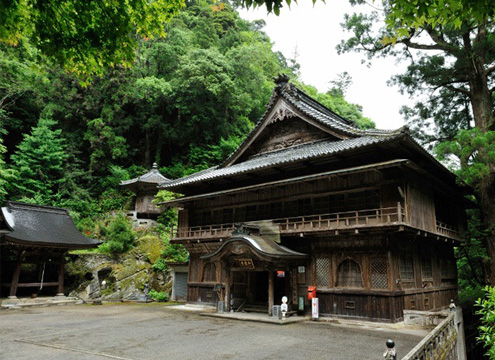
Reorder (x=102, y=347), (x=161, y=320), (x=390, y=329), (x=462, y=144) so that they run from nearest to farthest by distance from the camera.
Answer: (x=102, y=347)
(x=390, y=329)
(x=161, y=320)
(x=462, y=144)

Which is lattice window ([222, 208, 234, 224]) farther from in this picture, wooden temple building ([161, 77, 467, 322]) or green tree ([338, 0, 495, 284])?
green tree ([338, 0, 495, 284])

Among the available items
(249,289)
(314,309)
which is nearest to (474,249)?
(314,309)

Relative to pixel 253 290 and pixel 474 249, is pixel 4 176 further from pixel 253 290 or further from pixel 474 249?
pixel 474 249

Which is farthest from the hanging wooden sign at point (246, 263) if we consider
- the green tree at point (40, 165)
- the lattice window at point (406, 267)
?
the green tree at point (40, 165)

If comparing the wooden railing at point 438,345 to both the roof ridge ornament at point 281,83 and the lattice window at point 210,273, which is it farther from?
the roof ridge ornament at point 281,83

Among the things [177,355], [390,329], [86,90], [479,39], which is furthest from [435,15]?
[86,90]

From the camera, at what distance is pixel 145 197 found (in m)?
34.2

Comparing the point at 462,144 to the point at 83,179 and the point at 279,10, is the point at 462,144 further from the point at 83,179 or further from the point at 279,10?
the point at 83,179

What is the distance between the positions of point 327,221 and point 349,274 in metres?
2.57

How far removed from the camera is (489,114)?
787 inches

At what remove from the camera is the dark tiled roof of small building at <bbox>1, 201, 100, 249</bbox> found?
2183 centimetres

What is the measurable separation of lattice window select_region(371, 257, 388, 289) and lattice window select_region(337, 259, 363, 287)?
1.97 ft

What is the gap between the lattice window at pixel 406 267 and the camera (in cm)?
1509

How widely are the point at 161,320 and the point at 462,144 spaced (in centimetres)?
1683
